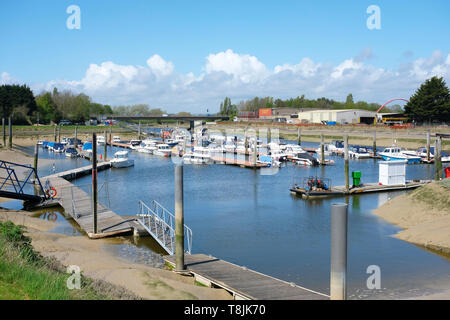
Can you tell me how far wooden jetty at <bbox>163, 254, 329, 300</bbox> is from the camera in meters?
12.2

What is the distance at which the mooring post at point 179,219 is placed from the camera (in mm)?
14359

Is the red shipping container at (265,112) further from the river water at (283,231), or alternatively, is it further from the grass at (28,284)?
the grass at (28,284)

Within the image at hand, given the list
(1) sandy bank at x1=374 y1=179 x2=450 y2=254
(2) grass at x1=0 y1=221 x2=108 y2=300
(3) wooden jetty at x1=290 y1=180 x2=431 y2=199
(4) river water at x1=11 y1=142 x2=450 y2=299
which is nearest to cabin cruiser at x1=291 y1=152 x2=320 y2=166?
(4) river water at x1=11 y1=142 x2=450 y2=299

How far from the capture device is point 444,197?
2431 cm

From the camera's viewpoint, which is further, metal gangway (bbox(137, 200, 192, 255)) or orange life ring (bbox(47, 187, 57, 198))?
orange life ring (bbox(47, 187, 57, 198))

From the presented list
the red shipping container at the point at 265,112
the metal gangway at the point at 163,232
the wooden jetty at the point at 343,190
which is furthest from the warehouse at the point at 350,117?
the metal gangway at the point at 163,232

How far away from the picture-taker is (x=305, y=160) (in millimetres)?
55188

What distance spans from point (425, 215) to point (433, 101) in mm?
70775

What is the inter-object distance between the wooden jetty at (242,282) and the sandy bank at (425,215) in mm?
9314

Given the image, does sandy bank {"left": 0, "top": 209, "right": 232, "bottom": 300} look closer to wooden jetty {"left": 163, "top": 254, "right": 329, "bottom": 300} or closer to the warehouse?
wooden jetty {"left": 163, "top": 254, "right": 329, "bottom": 300}

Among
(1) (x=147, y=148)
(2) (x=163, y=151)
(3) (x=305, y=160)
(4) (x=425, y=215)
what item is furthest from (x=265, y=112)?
(4) (x=425, y=215)

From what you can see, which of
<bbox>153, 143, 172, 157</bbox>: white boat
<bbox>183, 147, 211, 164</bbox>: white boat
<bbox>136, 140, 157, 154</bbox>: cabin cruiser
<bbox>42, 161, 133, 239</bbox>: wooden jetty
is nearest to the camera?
<bbox>42, 161, 133, 239</bbox>: wooden jetty

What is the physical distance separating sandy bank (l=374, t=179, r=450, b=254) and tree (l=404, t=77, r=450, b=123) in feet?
217
